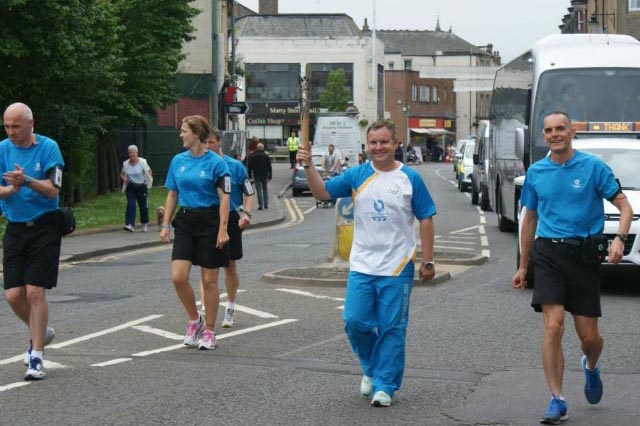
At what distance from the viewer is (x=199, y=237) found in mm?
10672

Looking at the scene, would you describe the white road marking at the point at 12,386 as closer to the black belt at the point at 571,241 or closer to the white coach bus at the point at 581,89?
the black belt at the point at 571,241

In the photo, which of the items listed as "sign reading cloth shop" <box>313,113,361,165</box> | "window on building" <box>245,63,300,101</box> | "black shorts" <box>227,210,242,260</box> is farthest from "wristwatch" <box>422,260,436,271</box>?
"window on building" <box>245,63,300,101</box>

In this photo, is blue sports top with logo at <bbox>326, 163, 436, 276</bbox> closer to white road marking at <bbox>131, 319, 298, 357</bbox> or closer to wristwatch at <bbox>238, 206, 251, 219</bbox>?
white road marking at <bbox>131, 319, 298, 357</bbox>

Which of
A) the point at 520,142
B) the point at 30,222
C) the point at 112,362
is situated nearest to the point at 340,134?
the point at 520,142

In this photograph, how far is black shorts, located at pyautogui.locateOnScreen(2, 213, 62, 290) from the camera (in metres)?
9.25

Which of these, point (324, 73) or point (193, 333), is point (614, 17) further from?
point (193, 333)

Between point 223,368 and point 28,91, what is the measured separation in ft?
71.3

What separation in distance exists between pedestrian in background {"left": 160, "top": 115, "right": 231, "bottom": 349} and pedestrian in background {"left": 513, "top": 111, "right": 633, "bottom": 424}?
3.42 meters

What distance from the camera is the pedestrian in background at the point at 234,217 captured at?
11.7m

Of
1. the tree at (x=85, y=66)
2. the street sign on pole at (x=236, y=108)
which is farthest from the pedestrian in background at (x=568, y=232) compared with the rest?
the street sign on pole at (x=236, y=108)

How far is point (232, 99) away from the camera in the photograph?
123ft

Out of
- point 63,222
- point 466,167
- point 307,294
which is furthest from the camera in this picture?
point 466,167

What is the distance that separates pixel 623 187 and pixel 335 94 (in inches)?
3034

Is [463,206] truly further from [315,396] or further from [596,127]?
[315,396]
